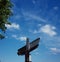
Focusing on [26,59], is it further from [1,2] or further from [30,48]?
[1,2]

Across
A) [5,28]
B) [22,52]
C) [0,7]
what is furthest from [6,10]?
[22,52]

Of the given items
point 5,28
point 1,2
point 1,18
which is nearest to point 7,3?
point 1,2

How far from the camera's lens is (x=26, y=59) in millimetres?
4305

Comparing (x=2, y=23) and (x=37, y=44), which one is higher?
(x=2, y=23)

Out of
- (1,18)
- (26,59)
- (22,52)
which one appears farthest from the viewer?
(1,18)

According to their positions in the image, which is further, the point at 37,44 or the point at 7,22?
the point at 7,22

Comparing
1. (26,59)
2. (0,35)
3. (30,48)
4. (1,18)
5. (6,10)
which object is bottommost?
(26,59)

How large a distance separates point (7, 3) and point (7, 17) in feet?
6.39

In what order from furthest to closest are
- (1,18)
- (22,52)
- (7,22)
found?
(7,22), (1,18), (22,52)

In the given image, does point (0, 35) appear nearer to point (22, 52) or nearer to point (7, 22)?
point (7, 22)

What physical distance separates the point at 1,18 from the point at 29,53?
53.8 feet

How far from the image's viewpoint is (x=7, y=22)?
21547 millimetres

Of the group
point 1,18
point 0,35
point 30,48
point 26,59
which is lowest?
point 26,59

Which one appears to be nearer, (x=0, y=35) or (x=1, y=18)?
(x=1, y=18)
